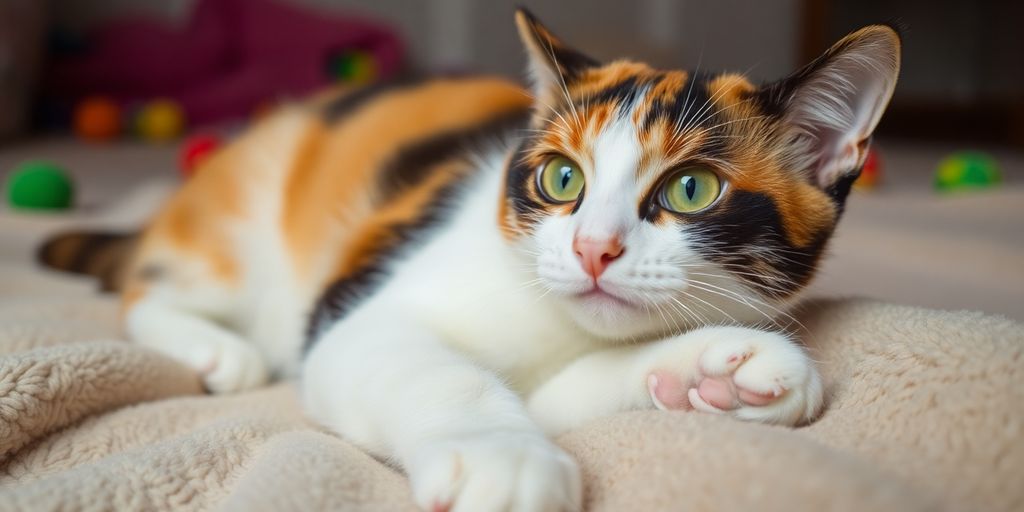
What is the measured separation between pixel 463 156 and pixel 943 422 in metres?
0.85

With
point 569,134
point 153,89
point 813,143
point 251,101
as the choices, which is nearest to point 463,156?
point 569,134

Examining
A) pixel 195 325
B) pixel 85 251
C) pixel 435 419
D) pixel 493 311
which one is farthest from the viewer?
pixel 85 251

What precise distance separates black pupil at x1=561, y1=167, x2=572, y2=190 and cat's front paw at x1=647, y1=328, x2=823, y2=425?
0.23 metres

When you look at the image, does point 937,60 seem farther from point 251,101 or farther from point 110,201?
point 110,201

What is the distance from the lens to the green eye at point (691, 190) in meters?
0.82

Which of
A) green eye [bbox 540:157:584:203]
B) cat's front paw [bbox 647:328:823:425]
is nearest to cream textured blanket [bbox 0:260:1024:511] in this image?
cat's front paw [bbox 647:328:823:425]

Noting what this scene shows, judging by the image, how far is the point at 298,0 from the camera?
4258 mm

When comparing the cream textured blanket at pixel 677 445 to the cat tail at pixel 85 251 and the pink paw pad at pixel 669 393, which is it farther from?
the cat tail at pixel 85 251

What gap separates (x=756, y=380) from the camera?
0.74 m

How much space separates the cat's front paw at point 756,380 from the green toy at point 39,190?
75.4 inches

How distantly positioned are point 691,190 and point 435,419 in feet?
1.11

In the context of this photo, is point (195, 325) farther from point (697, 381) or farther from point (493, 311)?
point (697, 381)

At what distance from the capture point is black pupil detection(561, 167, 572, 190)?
→ 889mm

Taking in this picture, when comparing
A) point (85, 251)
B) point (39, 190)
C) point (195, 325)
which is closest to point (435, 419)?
point (195, 325)
